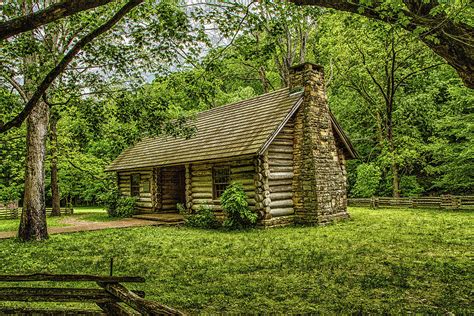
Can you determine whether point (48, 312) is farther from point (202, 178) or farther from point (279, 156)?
point (202, 178)

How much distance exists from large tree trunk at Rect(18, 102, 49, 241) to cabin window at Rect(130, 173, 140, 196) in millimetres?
9613

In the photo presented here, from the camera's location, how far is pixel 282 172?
15781 mm

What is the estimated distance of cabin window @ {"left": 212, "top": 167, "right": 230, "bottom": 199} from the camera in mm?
16750

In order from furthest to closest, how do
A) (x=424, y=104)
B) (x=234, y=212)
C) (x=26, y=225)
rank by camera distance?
(x=424, y=104)
(x=234, y=212)
(x=26, y=225)

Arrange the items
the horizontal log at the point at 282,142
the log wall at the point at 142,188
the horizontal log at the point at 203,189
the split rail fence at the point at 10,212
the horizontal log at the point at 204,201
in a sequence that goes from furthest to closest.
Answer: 1. the split rail fence at the point at 10,212
2. the log wall at the point at 142,188
3. the horizontal log at the point at 203,189
4. the horizontal log at the point at 204,201
5. the horizontal log at the point at 282,142

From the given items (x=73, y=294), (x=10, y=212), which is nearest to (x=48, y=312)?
(x=73, y=294)

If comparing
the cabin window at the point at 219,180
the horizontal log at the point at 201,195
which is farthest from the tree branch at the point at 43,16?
the horizontal log at the point at 201,195

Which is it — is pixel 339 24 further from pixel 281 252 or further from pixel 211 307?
pixel 211 307

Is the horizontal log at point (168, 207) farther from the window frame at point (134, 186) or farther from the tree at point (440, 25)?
the tree at point (440, 25)

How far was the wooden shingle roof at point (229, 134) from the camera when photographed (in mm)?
15359

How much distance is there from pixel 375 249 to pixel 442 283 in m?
3.33

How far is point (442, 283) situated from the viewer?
21.6 feet

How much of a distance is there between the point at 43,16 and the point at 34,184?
1031cm

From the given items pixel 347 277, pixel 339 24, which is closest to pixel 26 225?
pixel 347 277
